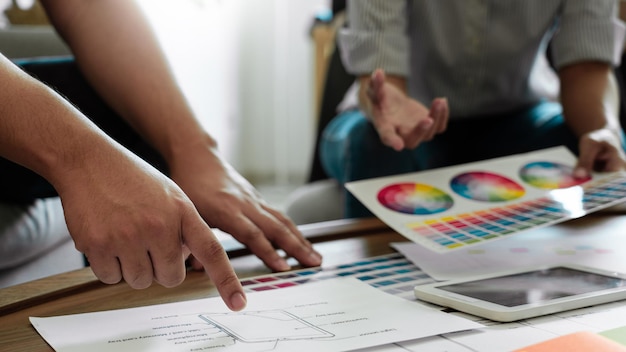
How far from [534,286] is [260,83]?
2528 mm

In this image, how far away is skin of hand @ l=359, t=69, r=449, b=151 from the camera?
2.78 ft

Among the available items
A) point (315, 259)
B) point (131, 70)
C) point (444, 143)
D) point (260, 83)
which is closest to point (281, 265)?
point (315, 259)

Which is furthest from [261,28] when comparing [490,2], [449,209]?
[449,209]

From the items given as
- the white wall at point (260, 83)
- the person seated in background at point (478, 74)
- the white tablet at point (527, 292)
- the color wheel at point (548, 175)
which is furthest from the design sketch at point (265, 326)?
the white wall at point (260, 83)

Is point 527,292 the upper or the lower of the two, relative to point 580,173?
lower

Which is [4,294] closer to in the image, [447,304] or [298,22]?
[447,304]

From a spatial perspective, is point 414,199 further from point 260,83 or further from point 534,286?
point 260,83

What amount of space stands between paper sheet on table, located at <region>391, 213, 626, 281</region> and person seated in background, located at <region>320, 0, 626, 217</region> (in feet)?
1.09

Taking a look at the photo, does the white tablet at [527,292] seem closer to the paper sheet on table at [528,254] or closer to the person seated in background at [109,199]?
the paper sheet on table at [528,254]

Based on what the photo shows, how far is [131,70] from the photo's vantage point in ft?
2.52

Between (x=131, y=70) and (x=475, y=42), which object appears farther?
(x=475, y=42)

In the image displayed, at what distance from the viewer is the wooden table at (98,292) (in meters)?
0.47

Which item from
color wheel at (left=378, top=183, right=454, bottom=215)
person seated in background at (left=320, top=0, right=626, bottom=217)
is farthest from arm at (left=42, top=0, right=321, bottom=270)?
person seated in background at (left=320, top=0, right=626, bottom=217)

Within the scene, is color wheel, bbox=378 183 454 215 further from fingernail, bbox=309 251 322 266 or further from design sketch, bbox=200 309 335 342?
design sketch, bbox=200 309 335 342
